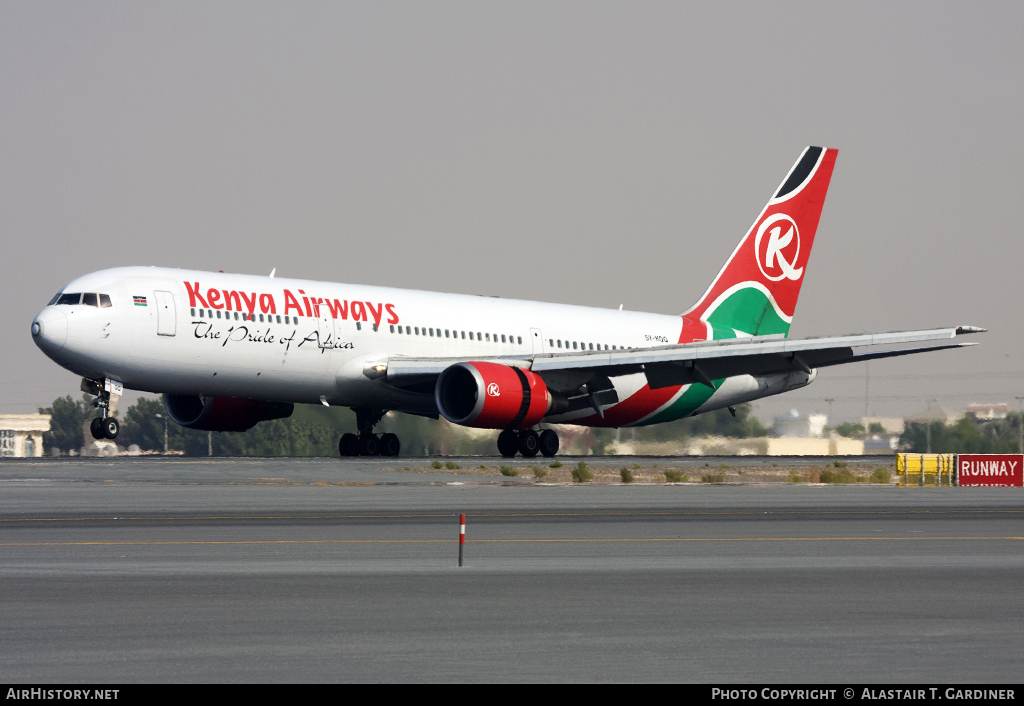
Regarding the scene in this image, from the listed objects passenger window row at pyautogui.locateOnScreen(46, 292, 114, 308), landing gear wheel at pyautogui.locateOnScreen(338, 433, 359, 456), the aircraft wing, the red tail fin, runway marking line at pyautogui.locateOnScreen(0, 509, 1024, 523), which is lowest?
runway marking line at pyautogui.locateOnScreen(0, 509, 1024, 523)

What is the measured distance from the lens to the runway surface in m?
9.41

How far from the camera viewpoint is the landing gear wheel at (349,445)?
4438cm

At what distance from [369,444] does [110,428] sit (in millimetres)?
11142

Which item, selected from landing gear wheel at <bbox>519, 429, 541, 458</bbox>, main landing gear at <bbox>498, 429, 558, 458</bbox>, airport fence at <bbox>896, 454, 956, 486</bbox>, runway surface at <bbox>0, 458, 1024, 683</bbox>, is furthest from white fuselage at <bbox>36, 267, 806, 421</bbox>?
runway surface at <bbox>0, 458, 1024, 683</bbox>

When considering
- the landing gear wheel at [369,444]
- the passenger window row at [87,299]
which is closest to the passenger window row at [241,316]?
the passenger window row at [87,299]

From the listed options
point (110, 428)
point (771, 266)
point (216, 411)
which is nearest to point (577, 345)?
point (771, 266)

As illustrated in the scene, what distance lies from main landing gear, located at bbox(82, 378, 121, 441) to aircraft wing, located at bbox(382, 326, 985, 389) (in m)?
8.25

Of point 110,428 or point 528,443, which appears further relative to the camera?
point 528,443

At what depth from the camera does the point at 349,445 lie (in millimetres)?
44531

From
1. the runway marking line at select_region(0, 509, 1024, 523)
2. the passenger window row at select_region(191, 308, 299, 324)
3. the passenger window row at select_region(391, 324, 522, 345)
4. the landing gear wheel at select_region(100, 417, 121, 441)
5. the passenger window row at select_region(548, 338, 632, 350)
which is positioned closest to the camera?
the runway marking line at select_region(0, 509, 1024, 523)

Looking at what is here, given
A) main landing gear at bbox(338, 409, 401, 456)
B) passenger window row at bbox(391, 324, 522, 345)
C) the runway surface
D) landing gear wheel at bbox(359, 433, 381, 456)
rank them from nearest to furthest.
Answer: the runway surface → passenger window row at bbox(391, 324, 522, 345) → main landing gear at bbox(338, 409, 401, 456) → landing gear wheel at bbox(359, 433, 381, 456)

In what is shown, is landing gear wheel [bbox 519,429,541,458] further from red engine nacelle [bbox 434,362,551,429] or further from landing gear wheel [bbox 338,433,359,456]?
landing gear wheel [bbox 338,433,359,456]

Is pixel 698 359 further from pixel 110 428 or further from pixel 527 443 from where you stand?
pixel 110 428
